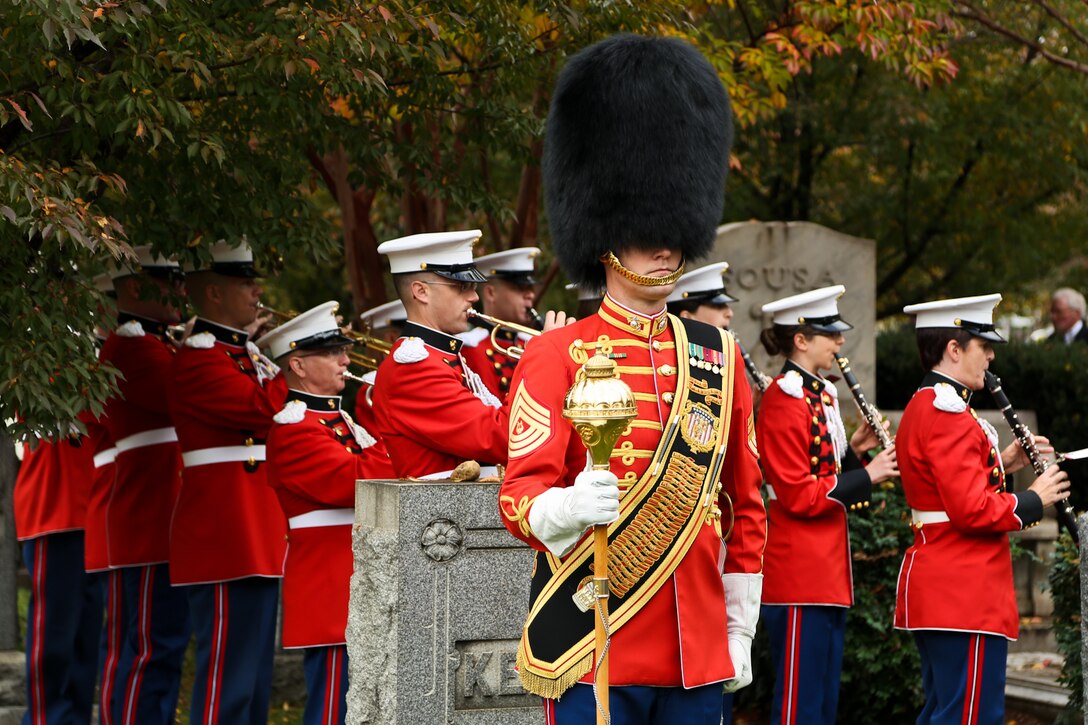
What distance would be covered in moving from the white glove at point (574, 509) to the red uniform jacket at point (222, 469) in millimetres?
3410

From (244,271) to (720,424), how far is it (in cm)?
373

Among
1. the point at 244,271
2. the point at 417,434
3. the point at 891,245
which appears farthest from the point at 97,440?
the point at 891,245

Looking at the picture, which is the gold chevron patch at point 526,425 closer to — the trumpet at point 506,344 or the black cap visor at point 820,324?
the trumpet at point 506,344

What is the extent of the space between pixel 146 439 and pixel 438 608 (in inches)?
100

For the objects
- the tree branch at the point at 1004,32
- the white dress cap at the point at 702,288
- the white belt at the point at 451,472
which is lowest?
the white belt at the point at 451,472

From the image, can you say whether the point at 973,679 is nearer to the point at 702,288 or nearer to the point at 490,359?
the point at 702,288

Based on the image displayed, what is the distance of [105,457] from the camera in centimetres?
785

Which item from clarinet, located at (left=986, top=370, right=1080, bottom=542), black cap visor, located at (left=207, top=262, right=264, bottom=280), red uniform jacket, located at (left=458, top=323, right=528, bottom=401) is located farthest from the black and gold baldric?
black cap visor, located at (left=207, top=262, right=264, bottom=280)

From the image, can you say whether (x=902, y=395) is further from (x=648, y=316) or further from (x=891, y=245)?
(x=648, y=316)

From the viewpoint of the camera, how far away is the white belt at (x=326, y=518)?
6523 mm

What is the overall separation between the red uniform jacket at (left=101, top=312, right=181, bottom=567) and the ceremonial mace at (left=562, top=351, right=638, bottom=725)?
13.2 feet

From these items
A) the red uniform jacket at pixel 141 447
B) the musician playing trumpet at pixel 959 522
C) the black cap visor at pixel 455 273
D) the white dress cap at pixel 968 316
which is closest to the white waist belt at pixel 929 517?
the musician playing trumpet at pixel 959 522

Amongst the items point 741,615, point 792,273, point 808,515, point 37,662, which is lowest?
point 37,662

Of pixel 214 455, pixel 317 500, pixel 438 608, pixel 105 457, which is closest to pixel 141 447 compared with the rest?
pixel 105 457
